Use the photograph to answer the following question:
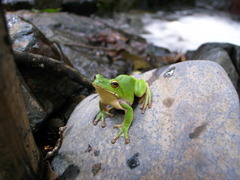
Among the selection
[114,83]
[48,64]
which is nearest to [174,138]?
[114,83]

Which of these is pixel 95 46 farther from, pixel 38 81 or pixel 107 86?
pixel 107 86

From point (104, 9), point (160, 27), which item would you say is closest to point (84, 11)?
point (104, 9)

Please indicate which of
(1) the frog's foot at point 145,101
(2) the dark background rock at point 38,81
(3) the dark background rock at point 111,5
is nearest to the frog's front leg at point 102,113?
(1) the frog's foot at point 145,101

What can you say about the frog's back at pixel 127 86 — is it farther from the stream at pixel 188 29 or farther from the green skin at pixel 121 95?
the stream at pixel 188 29

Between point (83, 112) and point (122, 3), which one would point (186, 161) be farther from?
point (122, 3)

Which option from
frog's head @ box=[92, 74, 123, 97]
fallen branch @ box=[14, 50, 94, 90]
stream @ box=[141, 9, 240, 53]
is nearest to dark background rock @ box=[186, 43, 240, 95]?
stream @ box=[141, 9, 240, 53]

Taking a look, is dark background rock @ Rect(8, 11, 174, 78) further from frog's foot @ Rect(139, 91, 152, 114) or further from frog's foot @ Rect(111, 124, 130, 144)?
frog's foot @ Rect(111, 124, 130, 144)
